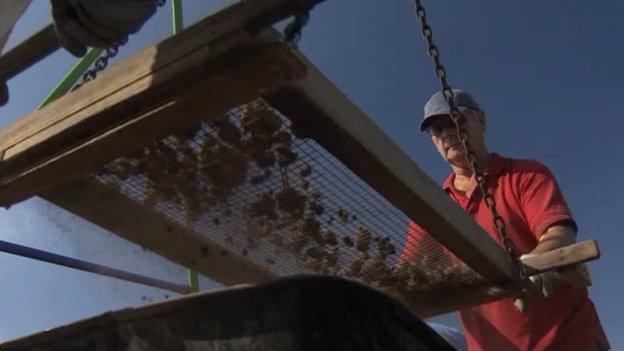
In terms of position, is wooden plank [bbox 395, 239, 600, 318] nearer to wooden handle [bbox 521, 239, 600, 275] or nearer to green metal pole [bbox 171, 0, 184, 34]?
wooden handle [bbox 521, 239, 600, 275]

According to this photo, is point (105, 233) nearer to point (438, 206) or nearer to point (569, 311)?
point (438, 206)

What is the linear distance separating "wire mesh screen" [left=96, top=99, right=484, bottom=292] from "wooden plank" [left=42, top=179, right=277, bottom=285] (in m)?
0.03

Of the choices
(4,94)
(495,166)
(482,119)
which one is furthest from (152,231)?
(482,119)

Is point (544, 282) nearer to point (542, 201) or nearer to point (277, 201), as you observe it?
point (542, 201)

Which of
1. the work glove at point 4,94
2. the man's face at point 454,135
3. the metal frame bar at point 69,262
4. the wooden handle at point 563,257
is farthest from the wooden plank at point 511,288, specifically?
the work glove at point 4,94

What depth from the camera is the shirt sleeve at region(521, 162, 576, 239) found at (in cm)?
266

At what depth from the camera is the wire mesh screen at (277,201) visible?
5.93 feet

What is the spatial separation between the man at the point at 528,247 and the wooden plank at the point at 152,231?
1.66 feet

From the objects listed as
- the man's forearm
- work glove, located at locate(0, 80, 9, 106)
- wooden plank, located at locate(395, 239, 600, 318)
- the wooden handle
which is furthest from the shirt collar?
work glove, located at locate(0, 80, 9, 106)

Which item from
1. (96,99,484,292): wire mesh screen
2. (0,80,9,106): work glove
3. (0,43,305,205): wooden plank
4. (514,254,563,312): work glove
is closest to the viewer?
(0,43,305,205): wooden plank

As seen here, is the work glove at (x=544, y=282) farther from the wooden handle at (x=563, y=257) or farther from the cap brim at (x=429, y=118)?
the cap brim at (x=429, y=118)

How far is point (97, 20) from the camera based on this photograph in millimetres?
1622

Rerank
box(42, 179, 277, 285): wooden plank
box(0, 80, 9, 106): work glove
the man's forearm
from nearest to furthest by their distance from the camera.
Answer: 1. box(42, 179, 277, 285): wooden plank
2. box(0, 80, 9, 106): work glove
3. the man's forearm

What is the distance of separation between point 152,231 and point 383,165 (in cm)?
65
